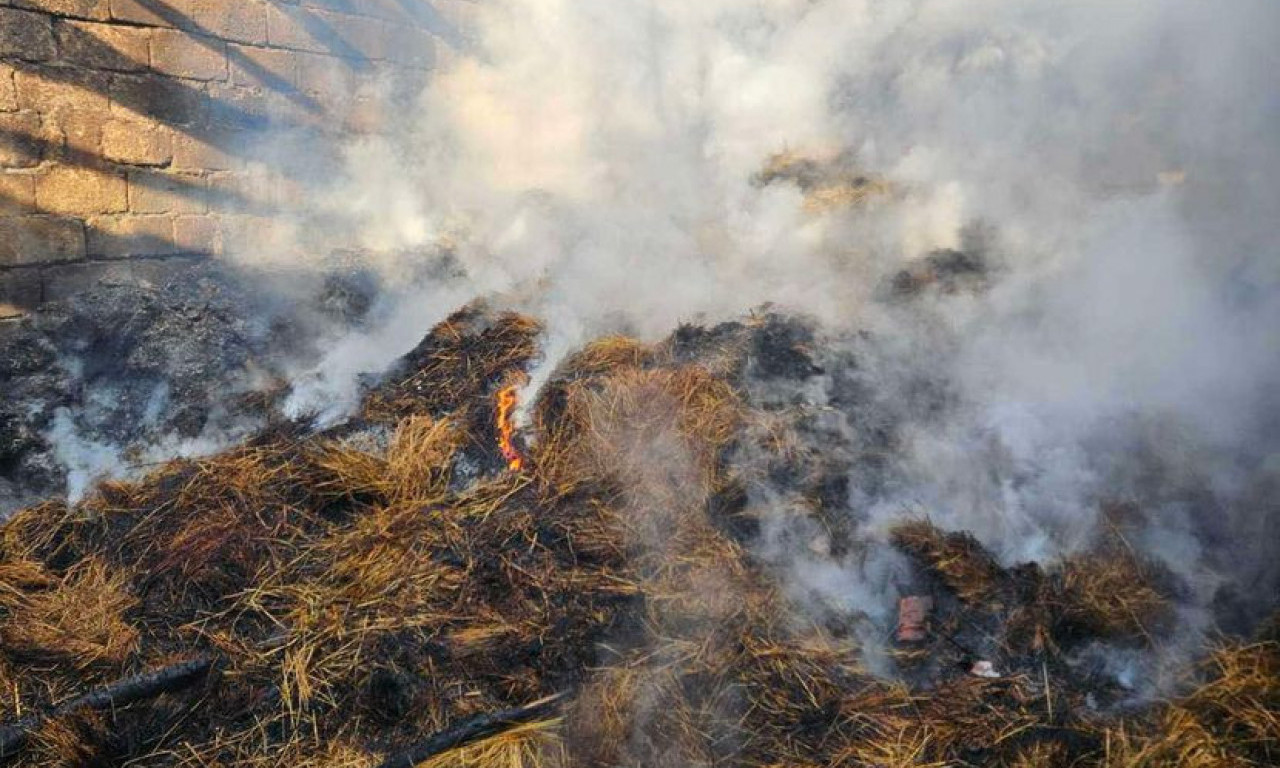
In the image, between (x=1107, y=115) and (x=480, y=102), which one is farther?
(x=480, y=102)

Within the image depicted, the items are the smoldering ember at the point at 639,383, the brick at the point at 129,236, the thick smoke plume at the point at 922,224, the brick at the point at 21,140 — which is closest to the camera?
the smoldering ember at the point at 639,383

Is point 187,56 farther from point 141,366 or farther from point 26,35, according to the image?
point 141,366

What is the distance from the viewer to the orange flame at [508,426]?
13.6 feet

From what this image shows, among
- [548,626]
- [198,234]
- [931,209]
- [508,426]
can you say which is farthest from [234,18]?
[931,209]

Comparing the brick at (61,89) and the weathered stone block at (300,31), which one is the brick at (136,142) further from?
the weathered stone block at (300,31)

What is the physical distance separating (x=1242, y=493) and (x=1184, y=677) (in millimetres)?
993

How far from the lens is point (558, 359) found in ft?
15.9

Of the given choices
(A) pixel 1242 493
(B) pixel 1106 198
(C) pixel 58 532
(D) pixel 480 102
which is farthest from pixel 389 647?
(D) pixel 480 102

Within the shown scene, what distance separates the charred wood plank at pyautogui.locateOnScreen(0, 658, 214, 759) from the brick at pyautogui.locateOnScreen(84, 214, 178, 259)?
3421 millimetres

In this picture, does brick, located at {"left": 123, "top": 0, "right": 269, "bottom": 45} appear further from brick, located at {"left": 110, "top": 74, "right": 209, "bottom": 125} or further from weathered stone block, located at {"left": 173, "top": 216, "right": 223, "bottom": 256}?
weathered stone block, located at {"left": 173, "top": 216, "right": 223, "bottom": 256}

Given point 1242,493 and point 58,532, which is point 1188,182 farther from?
point 58,532

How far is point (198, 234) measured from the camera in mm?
5762

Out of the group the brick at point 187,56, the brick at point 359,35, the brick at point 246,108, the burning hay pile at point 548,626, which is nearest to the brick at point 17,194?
the brick at point 187,56

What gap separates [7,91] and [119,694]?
3883 mm
